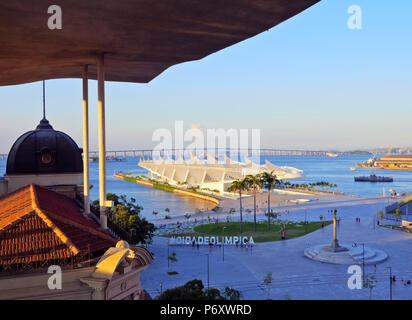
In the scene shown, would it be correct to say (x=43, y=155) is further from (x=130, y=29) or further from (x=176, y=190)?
(x=176, y=190)

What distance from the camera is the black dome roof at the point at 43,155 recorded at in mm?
19234

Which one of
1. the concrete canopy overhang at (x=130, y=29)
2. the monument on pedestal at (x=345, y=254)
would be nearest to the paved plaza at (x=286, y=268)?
the monument on pedestal at (x=345, y=254)

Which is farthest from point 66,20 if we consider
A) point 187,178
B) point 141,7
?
point 187,178

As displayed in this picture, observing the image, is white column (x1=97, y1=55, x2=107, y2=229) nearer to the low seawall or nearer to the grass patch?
the grass patch

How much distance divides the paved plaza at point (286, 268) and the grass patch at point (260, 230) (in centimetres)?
173

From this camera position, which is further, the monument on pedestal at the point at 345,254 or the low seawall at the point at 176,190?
the low seawall at the point at 176,190

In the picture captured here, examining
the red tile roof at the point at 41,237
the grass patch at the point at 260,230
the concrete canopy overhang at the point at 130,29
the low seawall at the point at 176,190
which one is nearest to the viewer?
the concrete canopy overhang at the point at 130,29

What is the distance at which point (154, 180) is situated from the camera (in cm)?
A: 12481

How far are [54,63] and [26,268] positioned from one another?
29.1 ft

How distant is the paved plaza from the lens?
2256 centimetres

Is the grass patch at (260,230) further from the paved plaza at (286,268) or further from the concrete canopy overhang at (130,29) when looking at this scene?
the concrete canopy overhang at (130,29)

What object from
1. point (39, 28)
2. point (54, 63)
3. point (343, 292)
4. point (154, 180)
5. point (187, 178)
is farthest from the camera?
point (154, 180)
